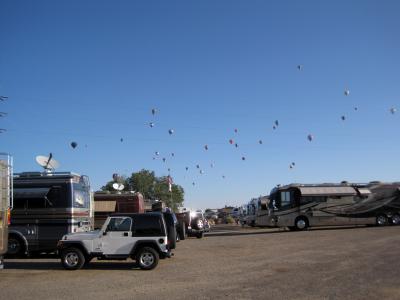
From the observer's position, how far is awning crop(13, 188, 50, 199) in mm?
18784

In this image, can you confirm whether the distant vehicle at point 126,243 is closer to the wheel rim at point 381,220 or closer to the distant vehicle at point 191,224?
the distant vehicle at point 191,224

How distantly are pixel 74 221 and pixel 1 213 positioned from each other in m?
5.94

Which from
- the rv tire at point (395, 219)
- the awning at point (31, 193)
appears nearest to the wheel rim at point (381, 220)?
the rv tire at point (395, 219)

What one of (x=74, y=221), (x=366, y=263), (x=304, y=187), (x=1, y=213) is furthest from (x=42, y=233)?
(x=304, y=187)

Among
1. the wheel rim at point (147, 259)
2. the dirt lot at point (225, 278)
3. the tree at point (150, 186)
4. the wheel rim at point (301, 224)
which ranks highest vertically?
the tree at point (150, 186)

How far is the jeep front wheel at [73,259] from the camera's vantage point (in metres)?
15.2

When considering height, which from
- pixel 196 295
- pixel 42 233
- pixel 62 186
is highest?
pixel 62 186

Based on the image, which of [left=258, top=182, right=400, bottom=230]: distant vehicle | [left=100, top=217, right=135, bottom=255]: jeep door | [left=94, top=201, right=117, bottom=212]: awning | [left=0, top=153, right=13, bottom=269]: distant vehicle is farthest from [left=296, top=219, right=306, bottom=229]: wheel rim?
[left=0, top=153, right=13, bottom=269]: distant vehicle

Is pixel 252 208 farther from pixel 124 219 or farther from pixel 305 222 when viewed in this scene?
pixel 124 219

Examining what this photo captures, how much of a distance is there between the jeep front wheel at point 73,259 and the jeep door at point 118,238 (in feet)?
2.54

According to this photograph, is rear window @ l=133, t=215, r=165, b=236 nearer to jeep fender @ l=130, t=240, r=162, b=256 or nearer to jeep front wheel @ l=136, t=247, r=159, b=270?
jeep fender @ l=130, t=240, r=162, b=256

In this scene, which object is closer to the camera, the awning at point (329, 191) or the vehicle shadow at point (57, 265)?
the vehicle shadow at point (57, 265)

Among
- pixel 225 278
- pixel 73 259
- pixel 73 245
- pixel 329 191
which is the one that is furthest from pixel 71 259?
pixel 329 191

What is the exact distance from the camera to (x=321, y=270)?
1376cm
